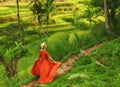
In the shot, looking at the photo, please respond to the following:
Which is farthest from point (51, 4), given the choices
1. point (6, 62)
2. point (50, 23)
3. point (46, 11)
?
point (6, 62)

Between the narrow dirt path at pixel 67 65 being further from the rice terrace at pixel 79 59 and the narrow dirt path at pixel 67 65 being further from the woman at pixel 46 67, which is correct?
the woman at pixel 46 67

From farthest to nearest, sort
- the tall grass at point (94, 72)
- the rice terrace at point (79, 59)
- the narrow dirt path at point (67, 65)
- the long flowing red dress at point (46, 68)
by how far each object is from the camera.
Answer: the narrow dirt path at point (67, 65), the long flowing red dress at point (46, 68), the rice terrace at point (79, 59), the tall grass at point (94, 72)

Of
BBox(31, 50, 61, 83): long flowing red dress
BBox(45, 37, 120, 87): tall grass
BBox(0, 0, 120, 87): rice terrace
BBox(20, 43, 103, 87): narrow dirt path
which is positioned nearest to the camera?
BBox(45, 37, 120, 87): tall grass

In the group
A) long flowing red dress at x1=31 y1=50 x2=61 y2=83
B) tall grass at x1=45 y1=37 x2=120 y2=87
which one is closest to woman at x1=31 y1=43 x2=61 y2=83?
long flowing red dress at x1=31 y1=50 x2=61 y2=83

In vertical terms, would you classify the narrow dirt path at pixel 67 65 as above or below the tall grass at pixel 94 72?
below

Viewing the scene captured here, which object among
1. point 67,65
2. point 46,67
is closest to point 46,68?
point 46,67

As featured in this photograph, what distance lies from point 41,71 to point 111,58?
88.1 inches

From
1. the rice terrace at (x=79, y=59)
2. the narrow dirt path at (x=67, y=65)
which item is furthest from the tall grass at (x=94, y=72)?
the narrow dirt path at (x=67, y=65)

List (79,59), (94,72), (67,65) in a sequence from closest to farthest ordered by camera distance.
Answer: (94,72)
(67,65)
(79,59)

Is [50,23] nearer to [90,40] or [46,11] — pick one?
[46,11]

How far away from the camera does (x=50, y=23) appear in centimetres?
3198

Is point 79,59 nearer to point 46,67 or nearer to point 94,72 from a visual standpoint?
point 94,72

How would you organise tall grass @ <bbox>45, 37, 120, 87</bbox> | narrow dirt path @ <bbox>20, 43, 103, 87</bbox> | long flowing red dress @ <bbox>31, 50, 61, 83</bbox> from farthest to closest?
narrow dirt path @ <bbox>20, 43, 103, 87</bbox>
long flowing red dress @ <bbox>31, 50, 61, 83</bbox>
tall grass @ <bbox>45, 37, 120, 87</bbox>

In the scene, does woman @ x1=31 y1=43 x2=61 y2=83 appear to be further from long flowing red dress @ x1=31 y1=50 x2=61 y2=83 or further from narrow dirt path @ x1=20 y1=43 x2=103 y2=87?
narrow dirt path @ x1=20 y1=43 x2=103 y2=87
